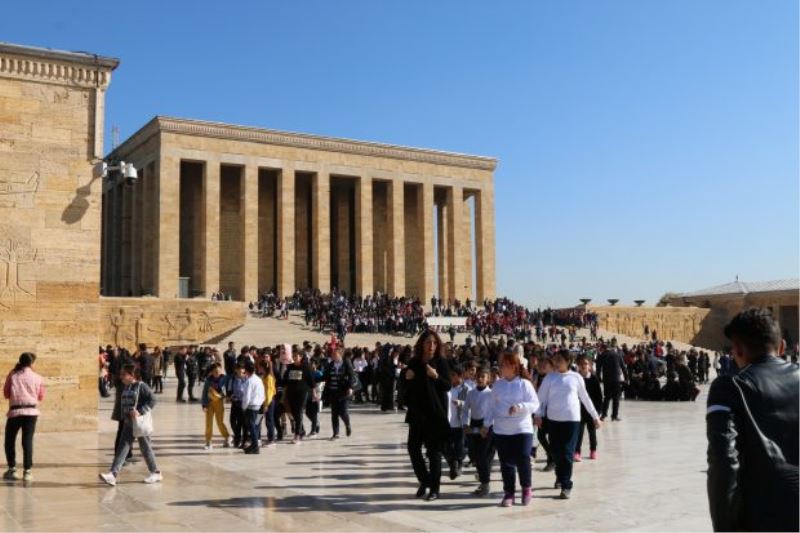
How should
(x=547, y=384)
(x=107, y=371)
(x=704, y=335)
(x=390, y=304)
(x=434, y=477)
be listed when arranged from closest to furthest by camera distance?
1. (x=434, y=477)
2. (x=547, y=384)
3. (x=107, y=371)
4. (x=390, y=304)
5. (x=704, y=335)

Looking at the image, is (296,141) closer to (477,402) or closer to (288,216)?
(288,216)

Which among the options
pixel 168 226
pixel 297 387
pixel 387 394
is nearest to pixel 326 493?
pixel 297 387

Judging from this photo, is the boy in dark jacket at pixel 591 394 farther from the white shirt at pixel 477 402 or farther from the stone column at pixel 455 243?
the stone column at pixel 455 243

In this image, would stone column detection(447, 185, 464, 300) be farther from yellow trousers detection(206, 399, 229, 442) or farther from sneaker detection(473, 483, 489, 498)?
sneaker detection(473, 483, 489, 498)

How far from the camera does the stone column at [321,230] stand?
46312 mm

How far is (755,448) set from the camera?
2.92 m

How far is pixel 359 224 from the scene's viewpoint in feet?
157

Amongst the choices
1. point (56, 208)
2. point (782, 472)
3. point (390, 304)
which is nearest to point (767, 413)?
point (782, 472)

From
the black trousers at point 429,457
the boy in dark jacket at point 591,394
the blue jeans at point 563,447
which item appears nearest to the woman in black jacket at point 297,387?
the boy in dark jacket at point 591,394

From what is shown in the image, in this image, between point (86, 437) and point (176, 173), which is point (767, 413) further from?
point (176, 173)

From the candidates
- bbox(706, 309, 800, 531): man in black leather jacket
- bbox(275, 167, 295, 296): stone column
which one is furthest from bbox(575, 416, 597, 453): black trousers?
bbox(275, 167, 295, 296): stone column

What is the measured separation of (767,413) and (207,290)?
4148 cm

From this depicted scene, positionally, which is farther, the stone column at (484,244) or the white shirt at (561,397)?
the stone column at (484,244)

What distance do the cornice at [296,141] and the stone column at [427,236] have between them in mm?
2221
